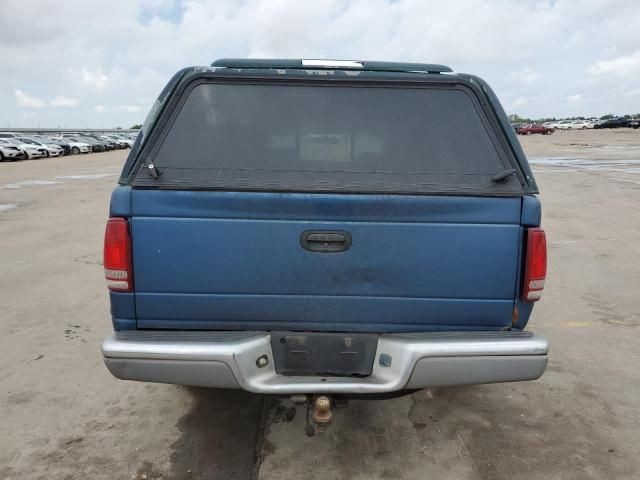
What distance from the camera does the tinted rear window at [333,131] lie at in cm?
253

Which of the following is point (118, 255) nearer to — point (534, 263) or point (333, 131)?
point (333, 131)

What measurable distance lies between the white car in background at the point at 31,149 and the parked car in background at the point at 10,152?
33cm

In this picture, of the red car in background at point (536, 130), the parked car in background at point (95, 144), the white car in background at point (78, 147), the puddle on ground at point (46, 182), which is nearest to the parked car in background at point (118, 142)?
the parked car in background at point (95, 144)

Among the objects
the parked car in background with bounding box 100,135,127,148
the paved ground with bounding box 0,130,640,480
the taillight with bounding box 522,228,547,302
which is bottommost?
the paved ground with bounding box 0,130,640,480

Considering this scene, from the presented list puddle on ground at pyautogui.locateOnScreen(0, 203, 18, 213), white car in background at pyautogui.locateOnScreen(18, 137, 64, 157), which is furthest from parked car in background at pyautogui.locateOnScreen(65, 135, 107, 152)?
puddle on ground at pyautogui.locateOnScreen(0, 203, 18, 213)

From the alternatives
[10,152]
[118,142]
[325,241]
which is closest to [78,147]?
[10,152]

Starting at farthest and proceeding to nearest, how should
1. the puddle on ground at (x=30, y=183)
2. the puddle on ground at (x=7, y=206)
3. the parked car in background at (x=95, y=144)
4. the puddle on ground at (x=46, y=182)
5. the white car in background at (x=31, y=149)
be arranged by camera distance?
the parked car in background at (x=95, y=144) < the white car in background at (x=31, y=149) < the puddle on ground at (x=46, y=182) < the puddle on ground at (x=30, y=183) < the puddle on ground at (x=7, y=206)

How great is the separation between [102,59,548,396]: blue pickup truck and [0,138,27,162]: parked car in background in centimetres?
3377

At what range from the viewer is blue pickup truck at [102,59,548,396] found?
7.86 ft

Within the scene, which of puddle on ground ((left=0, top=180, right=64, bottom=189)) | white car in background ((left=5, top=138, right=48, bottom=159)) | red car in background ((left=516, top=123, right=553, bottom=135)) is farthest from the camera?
red car in background ((left=516, top=123, right=553, bottom=135))

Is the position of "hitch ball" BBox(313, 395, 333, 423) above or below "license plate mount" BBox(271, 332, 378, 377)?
below

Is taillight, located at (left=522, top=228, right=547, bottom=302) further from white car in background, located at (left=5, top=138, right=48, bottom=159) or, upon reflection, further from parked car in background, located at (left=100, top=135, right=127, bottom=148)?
parked car in background, located at (left=100, top=135, right=127, bottom=148)

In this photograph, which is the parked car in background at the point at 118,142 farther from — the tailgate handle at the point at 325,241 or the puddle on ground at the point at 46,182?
the tailgate handle at the point at 325,241

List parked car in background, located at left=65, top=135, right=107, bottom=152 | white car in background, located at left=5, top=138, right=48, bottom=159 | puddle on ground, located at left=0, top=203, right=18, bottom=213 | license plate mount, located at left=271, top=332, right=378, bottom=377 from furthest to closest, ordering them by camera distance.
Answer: parked car in background, located at left=65, top=135, right=107, bottom=152 < white car in background, located at left=5, top=138, right=48, bottom=159 < puddle on ground, located at left=0, top=203, right=18, bottom=213 < license plate mount, located at left=271, top=332, right=378, bottom=377
